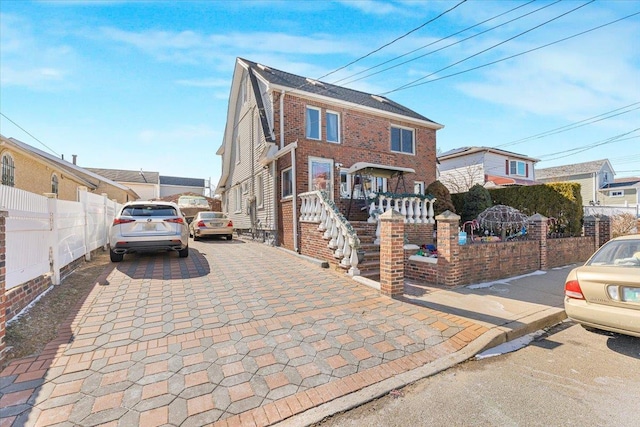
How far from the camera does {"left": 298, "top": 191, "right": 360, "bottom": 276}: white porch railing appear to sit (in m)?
6.70

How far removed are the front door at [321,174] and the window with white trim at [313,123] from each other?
4.48 ft

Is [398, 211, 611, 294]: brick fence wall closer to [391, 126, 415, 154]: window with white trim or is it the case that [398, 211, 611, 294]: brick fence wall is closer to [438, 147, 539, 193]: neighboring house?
[391, 126, 415, 154]: window with white trim

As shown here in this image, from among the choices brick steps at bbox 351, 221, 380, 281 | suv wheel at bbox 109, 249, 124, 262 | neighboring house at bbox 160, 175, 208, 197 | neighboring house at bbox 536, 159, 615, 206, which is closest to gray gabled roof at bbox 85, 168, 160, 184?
neighboring house at bbox 160, 175, 208, 197

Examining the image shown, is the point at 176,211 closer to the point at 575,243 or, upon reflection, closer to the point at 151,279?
the point at 151,279

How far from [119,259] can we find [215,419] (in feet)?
22.7

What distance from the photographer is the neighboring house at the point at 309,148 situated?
1084 centimetres

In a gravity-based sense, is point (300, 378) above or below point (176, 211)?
below

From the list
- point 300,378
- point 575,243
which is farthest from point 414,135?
point 300,378

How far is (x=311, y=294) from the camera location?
551 centimetres

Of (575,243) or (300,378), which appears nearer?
(300,378)

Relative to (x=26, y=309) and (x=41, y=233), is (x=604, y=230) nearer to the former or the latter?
(x=26, y=309)

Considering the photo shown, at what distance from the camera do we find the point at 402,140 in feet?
48.5

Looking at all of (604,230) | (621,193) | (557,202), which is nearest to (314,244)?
(557,202)

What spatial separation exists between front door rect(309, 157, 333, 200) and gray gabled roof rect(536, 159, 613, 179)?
3423 cm
